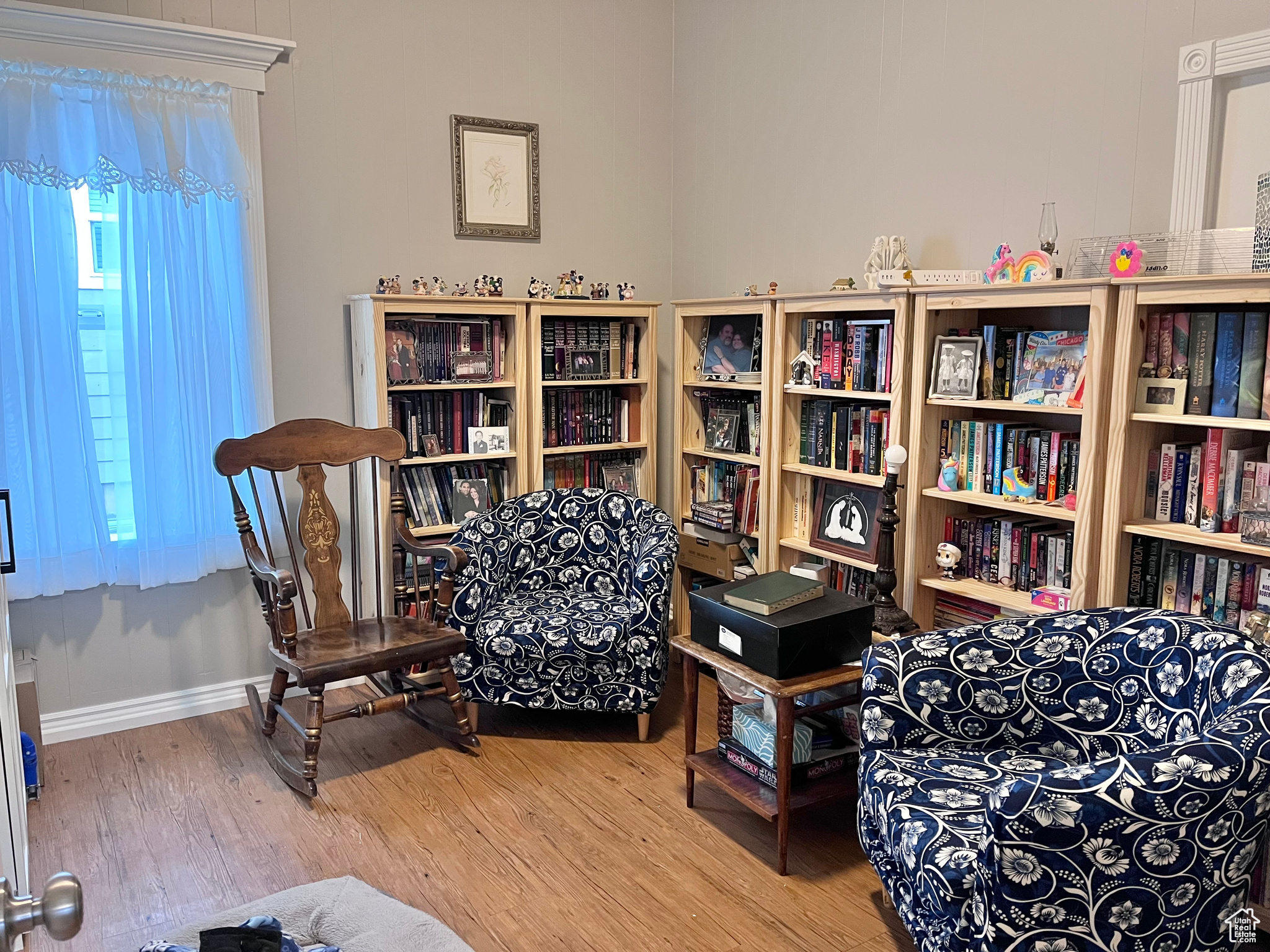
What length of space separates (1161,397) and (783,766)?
138 centimetres

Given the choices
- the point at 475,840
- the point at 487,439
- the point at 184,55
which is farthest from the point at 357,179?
the point at 475,840

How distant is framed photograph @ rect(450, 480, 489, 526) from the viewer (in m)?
4.04

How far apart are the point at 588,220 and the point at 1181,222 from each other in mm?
2461

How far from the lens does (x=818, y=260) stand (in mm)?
3869

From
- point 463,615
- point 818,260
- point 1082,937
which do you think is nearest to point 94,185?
point 463,615

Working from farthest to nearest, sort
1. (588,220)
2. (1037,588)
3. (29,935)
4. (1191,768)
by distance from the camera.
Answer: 1. (588,220)
2. (1037,588)
3. (29,935)
4. (1191,768)

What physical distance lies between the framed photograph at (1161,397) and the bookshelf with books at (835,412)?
721 mm

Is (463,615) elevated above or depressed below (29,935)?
above

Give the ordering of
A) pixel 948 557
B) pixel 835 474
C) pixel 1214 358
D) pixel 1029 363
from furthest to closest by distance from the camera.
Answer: pixel 835 474, pixel 948 557, pixel 1029 363, pixel 1214 358

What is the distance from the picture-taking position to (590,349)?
4223 mm

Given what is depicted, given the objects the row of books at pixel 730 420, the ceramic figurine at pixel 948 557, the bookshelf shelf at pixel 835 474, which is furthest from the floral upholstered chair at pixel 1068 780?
the row of books at pixel 730 420

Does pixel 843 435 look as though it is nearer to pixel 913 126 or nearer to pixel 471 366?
pixel 913 126

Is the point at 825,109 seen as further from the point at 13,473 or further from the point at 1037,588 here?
the point at 13,473

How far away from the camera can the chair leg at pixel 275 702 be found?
3.31 metres
